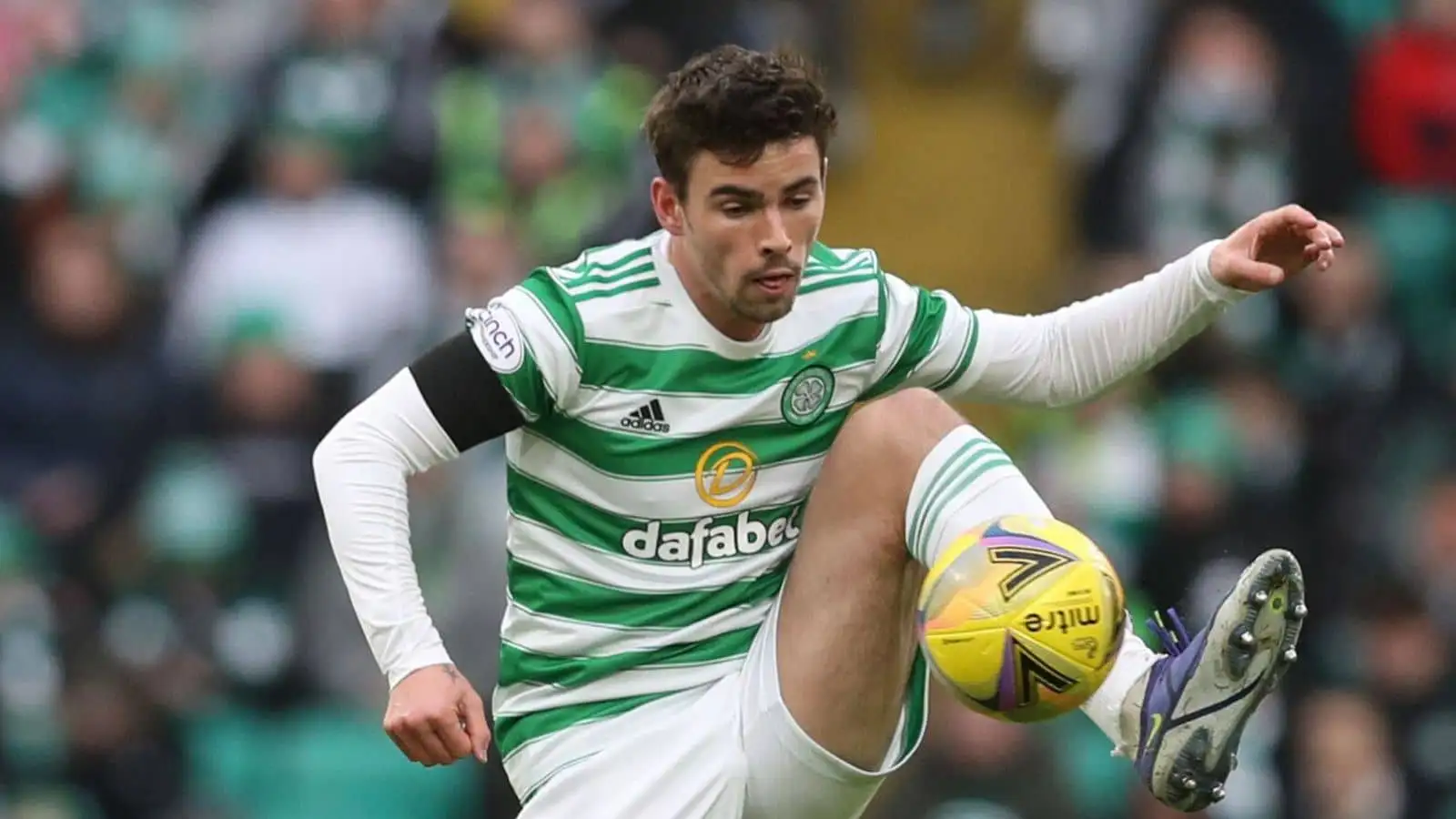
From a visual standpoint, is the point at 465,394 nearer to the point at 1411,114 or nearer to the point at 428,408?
the point at 428,408

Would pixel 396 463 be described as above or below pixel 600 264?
below

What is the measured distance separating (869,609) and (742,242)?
2.41 ft

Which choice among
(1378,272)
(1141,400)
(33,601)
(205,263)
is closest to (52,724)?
(33,601)

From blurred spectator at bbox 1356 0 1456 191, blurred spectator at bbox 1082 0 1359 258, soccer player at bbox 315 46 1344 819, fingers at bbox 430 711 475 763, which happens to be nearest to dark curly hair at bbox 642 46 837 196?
soccer player at bbox 315 46 1344 819

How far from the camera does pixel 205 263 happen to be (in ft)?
30.2

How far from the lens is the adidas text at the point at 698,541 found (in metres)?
4.98

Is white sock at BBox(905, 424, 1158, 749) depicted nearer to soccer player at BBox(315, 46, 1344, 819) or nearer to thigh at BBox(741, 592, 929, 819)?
soccer player at BBox(315, 46, 1344, 819)

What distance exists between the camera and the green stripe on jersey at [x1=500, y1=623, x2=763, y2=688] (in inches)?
197

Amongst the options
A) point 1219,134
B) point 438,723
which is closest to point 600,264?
point 438,723

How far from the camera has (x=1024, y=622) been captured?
4.38 meters

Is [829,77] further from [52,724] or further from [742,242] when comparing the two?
[742,242]

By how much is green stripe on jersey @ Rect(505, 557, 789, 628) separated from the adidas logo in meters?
0.32

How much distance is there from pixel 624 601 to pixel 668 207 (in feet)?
2.50

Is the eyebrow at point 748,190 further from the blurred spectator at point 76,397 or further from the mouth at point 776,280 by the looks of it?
the blurred spectator at point 76,397
